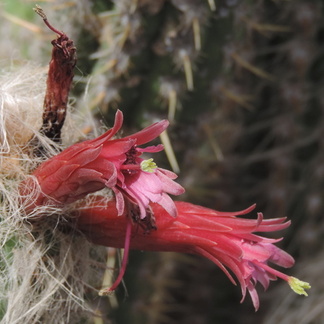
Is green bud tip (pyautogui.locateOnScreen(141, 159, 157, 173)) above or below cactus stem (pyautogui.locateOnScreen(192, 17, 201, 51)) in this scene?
above

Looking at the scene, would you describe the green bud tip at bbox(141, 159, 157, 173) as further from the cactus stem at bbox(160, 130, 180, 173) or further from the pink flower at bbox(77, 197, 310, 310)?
the cactus stem at bbox(160, 130, 180, 173)

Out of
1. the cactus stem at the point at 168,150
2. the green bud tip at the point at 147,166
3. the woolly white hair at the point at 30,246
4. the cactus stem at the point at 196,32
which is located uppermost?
the green bud tip at the point at 147,166

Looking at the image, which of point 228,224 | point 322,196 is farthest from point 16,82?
point 322,196

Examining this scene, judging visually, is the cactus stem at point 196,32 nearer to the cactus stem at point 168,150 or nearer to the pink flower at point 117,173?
the cactus stem at point 168,150

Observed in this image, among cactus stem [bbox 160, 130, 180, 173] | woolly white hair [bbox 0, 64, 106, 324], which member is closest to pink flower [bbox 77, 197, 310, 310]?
woolly white hair [bbox 0, 64, 106, 324]

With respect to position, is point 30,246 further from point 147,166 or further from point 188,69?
point 188,69

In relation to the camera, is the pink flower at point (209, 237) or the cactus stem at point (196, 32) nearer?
the pink flower at point (209, 237)

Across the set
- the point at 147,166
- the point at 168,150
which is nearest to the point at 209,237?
the point at 147,166

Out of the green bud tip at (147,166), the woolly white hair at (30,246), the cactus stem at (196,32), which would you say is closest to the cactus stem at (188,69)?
the cactus stem at (196,32)
